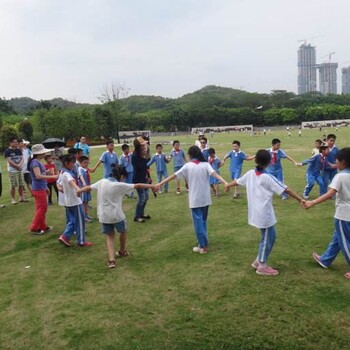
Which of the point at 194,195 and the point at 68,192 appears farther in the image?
the point at 68,192

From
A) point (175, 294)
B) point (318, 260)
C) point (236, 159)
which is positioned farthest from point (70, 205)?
point (236, 159)

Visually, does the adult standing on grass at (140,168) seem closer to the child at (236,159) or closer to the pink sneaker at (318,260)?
the child at (236,159)

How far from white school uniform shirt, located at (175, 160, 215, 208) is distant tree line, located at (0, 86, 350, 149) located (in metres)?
31.0

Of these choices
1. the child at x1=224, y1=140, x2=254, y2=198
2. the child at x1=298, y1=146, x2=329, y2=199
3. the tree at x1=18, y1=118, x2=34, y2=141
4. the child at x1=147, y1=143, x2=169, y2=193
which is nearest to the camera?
the child at x1=298, y1=146, x2=329, y2=199

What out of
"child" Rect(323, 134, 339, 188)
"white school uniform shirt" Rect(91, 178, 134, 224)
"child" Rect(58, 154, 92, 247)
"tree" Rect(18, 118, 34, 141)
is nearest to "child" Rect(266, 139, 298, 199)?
"child" Rect(323, 134, 339, 188)

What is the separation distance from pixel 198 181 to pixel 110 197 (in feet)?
4.72

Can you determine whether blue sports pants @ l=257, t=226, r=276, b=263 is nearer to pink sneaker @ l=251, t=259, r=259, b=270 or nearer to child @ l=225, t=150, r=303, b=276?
child @ l=225, t=150, r=303, b=276

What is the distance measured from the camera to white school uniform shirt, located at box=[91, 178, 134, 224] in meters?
6.03

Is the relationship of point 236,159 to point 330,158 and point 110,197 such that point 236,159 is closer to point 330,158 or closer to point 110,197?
point 330,158

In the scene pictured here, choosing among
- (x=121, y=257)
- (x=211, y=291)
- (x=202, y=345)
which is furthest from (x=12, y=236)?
(x=202, y=345)

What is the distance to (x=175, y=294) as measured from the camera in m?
5.13

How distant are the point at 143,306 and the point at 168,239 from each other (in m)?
2.80

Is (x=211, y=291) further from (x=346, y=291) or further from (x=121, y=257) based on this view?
(x=121, y=257)

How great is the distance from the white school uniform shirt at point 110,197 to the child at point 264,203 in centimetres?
185
